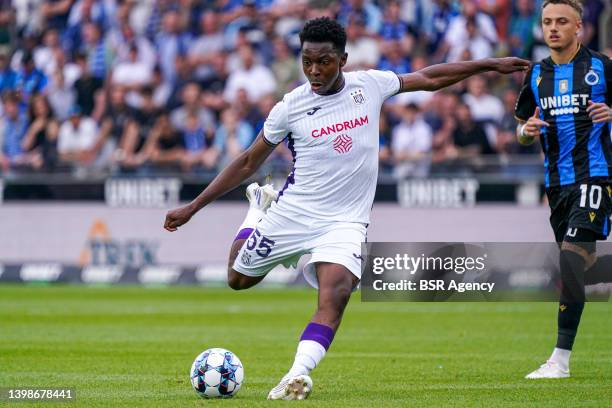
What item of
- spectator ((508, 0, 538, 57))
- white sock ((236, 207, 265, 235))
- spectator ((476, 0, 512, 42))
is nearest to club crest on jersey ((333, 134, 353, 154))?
white sock ((236, 207, 265, 235))

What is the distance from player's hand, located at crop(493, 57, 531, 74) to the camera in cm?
866

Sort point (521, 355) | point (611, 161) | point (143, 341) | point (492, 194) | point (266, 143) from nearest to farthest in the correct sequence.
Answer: point (266, 143) → point (611, 161) → point (521, 355) → point (143, 341) → point (492, 194)

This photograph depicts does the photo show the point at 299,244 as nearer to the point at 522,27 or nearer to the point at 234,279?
the point at 234,279

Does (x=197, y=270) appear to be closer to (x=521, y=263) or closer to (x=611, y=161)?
(x=521, y=263)

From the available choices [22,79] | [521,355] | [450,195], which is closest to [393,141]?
[450,195]

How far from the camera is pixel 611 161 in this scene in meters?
9.47

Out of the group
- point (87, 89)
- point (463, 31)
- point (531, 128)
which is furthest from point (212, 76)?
point (531, 128)

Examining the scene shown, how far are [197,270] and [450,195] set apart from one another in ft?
15.1

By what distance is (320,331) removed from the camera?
7.77 metres

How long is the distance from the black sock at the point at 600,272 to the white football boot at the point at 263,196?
251 centimetres

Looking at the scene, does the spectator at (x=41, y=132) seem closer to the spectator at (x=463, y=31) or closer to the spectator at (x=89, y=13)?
the spectator at (x=89, y=13)

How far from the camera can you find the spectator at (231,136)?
20969mm

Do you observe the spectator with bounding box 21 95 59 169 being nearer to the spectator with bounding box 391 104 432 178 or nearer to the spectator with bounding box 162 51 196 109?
the spectator with bounding box 162 51 196 109

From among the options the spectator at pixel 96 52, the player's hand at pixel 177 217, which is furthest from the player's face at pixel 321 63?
the spectator at pixel 96 52
